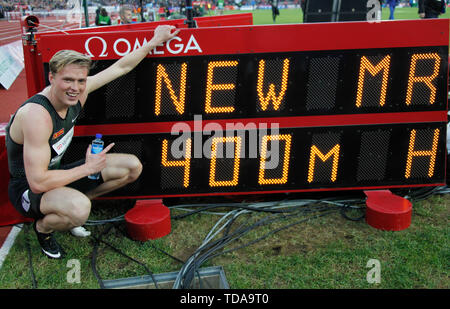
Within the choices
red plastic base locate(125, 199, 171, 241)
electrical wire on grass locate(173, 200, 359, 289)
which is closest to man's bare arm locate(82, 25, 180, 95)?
red plastic base locate(125, 199, 171, 241)

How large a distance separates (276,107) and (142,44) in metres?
1.35

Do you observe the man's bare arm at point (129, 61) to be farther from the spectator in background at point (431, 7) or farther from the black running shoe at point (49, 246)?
the spectator in background at point (431, 7)

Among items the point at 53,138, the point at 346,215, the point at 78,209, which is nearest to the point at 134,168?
the point at 78,209

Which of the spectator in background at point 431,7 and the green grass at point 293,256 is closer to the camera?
the green grass at point 293,256

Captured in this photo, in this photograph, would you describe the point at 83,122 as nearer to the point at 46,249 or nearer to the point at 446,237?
the point at 46,249

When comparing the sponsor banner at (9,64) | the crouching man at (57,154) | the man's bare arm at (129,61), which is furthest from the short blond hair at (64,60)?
the sponsor banner at (9,64)

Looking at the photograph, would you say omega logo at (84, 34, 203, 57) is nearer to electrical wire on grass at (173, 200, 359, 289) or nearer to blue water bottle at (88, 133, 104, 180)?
blue water bottle at (88, 133, 104, 180)

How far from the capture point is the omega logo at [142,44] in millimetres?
3656

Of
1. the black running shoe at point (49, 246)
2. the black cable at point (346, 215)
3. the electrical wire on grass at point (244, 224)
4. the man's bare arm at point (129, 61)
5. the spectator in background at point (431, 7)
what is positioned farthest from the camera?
the spectator in background at point (431, 7)

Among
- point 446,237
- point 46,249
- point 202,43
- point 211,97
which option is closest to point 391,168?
point 446,237

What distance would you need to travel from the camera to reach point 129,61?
11.8ft

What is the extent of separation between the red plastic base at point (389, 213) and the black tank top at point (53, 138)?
9.21 feet

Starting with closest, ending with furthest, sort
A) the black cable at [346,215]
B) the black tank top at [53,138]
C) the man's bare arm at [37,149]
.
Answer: the man's bare arm at [37,149], the black tank top at [53,138], the black cable at [346,215]

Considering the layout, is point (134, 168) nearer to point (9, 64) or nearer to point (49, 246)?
point (49, 246)
